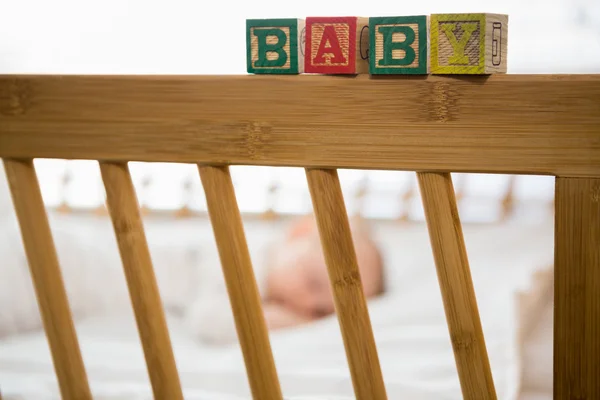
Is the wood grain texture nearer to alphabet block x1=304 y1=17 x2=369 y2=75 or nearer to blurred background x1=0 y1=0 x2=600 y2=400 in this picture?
alphabet block x1=304 y1=17 x2=369 y2=75

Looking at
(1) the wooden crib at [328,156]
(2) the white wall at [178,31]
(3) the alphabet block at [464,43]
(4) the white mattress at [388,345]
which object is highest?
(2) the white wall at [178,31]

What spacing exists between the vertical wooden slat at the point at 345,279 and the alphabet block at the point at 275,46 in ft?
0.41

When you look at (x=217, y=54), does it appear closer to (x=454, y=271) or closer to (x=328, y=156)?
(x=328, y=156)

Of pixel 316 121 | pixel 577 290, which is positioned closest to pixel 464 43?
pixel 316 121

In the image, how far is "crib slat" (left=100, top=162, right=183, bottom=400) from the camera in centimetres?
90

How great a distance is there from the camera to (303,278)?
139 centimetres

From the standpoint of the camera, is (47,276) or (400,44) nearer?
(400,44)

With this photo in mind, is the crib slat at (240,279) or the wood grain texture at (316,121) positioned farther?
the crib slat at (240,279)

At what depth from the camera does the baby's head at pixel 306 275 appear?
129 centimetres

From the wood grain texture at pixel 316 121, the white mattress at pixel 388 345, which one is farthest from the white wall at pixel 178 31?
the wood grain texture at pixel 316 121

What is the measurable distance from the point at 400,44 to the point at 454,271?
260mm

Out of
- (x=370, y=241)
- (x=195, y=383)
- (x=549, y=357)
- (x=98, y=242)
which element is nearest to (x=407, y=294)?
(x=370, y=241)

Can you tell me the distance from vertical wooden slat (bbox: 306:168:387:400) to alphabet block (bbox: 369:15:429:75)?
0.14m

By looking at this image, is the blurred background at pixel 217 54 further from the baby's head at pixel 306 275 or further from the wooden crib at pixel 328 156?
the wooden crib at pixel 328 156
